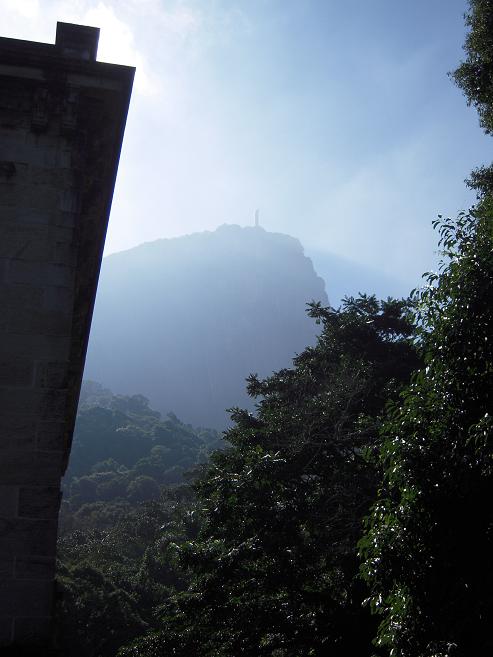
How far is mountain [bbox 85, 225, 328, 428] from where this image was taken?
159125mm

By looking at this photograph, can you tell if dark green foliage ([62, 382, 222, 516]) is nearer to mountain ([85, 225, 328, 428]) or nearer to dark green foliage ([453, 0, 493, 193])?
dark green foliage ([453, 0, 493, 193])

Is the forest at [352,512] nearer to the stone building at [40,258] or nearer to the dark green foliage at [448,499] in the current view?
the dark green foliage at [448,499]

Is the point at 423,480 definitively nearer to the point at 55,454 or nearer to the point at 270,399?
the point at 55,454

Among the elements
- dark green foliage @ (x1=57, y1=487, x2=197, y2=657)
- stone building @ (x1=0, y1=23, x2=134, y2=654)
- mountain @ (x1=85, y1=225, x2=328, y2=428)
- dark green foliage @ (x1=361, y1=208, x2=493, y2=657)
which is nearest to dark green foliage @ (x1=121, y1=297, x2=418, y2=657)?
dark green foliage @ (x1=57, y1=487, x2=197, y2=657)

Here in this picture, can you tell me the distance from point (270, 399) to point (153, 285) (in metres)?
176

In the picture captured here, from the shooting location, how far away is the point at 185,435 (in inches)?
3595

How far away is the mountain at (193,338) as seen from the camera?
159125 mm

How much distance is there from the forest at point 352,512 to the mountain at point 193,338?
125612 millimetres

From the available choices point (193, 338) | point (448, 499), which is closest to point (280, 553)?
point (448, 499)

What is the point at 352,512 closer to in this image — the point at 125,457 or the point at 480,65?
the point at 480,65

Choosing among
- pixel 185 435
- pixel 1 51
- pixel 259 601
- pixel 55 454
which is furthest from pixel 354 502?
pixel 185 435

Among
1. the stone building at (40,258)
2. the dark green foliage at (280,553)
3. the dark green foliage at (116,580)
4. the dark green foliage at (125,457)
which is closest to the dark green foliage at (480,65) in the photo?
the dark green foliage at (280,553)

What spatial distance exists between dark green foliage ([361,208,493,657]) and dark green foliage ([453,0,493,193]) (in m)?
7.19

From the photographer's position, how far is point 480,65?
13.1 meters
